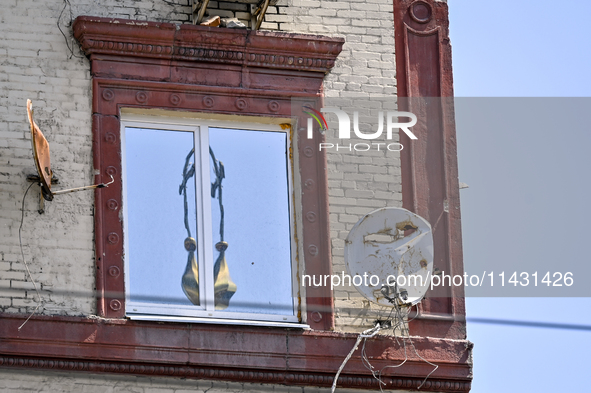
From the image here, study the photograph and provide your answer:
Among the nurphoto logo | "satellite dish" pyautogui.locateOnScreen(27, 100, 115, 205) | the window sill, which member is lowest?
the window sill

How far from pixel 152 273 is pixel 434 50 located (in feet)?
10.6

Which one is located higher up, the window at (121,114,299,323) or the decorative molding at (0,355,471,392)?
the window at (121,114,299,323)

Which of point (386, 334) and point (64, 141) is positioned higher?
point (64, 141)

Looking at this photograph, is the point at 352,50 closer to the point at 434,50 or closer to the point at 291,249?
the point at 434,50

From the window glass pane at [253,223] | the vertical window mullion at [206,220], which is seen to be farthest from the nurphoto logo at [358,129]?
the vertical window mullion at [206,220]

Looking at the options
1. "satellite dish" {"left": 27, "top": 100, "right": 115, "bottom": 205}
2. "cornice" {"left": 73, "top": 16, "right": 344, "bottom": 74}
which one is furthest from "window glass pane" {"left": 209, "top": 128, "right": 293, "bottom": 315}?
"satellite dish" {"left": 27, "top": 100, "right": 115, "bottom": 205}

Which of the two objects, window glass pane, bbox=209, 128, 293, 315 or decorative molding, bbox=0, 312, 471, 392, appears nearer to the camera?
decorative molding, bbox=0, 312, 471, 392

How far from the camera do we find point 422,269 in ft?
33.7

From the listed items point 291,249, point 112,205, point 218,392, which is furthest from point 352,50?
point 218,392

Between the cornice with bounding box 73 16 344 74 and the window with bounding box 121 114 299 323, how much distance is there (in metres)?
0.55

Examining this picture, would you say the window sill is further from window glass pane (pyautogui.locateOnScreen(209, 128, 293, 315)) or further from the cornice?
the cornice

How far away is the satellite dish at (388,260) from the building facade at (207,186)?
37 centimetres

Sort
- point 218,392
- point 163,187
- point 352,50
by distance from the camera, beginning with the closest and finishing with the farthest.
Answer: point 218,392 → point 163,187 → point 352,50

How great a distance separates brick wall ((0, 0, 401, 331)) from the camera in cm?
995
